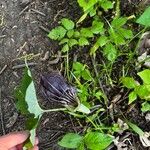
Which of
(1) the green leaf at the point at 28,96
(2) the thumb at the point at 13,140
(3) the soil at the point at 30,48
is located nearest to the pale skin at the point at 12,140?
(2) the thumb at the point at 13,140

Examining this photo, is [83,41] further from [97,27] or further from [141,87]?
[141,87]

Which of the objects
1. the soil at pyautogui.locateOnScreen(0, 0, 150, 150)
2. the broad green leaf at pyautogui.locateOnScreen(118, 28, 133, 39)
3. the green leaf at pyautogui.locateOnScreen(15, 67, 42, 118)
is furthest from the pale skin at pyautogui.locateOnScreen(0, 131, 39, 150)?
the broad green leaf at pyautogui.locateOnScreen(118, 28, 133, 39)

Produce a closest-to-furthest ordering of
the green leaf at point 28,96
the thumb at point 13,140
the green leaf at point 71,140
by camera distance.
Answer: the green leaf at point 28,96
the thumb at point 13,140
the green leaf at point 71,140

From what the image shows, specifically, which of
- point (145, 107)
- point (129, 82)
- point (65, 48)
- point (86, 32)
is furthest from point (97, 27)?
point (145, 107)

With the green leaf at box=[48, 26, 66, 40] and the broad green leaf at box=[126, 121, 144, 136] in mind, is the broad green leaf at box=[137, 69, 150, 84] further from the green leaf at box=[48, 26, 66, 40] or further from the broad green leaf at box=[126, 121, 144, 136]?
the green leaf at box=[48, 26, 66, 40]

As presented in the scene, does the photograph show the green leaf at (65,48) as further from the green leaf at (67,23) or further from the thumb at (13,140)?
the thumb at (13,140)
